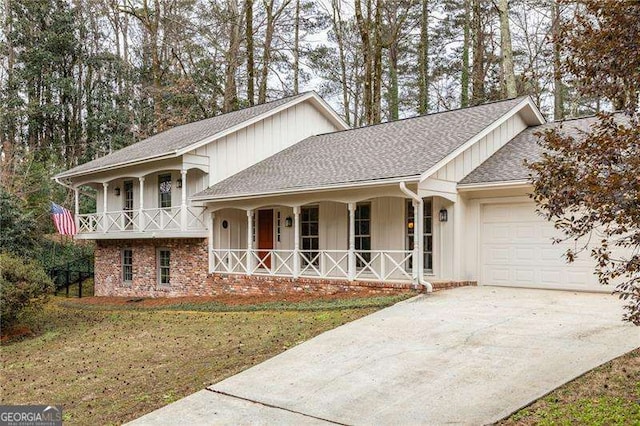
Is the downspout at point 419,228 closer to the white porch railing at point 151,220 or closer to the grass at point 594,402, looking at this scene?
the grass at point 594,402

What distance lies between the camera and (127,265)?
20.3m

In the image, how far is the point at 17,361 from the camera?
11164mm

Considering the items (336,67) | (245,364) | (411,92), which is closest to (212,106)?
(336,67)

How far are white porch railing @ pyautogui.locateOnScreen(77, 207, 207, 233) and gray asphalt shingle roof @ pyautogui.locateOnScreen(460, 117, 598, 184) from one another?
8.22m

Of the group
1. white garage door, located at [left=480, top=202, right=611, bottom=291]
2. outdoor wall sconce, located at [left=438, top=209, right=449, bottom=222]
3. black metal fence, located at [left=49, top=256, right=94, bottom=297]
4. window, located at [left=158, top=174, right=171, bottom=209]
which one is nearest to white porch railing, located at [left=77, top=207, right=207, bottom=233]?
window, located at [left=158, top=174, right=171, bottom=209]

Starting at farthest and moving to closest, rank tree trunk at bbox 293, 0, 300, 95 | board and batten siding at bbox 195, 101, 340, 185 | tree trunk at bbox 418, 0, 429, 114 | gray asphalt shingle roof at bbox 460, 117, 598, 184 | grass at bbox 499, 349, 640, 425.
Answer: tree trunk at bbox 293, 0, 300, 95
tree trunk at bbox 418, 0, 429, 114
board and batten siding at bbox 195, 101, 340, 185
gray asphalt shingle roof at bbox 460, 117, 598, 184
grass at bbox 499, 349, 640, 425

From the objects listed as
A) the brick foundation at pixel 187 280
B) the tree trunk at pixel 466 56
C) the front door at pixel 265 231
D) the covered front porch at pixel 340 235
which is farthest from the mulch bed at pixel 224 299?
the tree trunk at pixel 466 56

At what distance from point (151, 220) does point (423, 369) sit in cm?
1240

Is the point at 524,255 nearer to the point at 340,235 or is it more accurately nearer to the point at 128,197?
the point at 340,235

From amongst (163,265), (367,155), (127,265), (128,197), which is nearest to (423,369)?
(367,155)

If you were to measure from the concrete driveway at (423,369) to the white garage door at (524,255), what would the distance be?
2001 millimetres

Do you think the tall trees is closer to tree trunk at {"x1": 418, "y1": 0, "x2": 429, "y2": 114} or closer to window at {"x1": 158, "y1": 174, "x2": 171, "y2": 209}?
Answer: window at {"x1": 158, "y1": 174, "x2": 171, "y2": 209}

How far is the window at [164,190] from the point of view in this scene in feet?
62.0

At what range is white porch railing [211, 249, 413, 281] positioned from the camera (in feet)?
46.4
